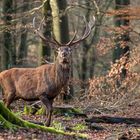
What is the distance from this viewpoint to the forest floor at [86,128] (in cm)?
920

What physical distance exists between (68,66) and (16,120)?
3385 millimetres

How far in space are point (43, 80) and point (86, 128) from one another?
1636 mm

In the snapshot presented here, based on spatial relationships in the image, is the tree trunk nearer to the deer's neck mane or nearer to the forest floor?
the forest floor

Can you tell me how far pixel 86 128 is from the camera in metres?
12.8

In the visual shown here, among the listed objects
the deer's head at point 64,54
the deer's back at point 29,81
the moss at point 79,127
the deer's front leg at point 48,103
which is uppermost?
the deer's head at point 64,54

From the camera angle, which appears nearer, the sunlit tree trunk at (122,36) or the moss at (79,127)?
the moss at (79,127)

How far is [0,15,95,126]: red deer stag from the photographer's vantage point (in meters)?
13.0

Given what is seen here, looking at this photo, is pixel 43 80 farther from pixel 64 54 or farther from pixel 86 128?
pixel 86 128

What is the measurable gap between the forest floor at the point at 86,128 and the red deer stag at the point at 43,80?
63cm

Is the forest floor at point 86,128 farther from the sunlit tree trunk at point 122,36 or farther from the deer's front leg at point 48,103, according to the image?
the sunlit tree trunk at point 122,36

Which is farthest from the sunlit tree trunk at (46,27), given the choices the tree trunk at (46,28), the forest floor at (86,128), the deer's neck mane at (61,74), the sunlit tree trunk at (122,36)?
the deer's neck mane at (61,74)

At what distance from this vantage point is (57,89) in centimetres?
1318

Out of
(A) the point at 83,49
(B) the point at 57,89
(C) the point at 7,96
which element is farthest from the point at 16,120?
(A) the point at 83,49

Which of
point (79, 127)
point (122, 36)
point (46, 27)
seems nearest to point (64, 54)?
point (79, 127)
